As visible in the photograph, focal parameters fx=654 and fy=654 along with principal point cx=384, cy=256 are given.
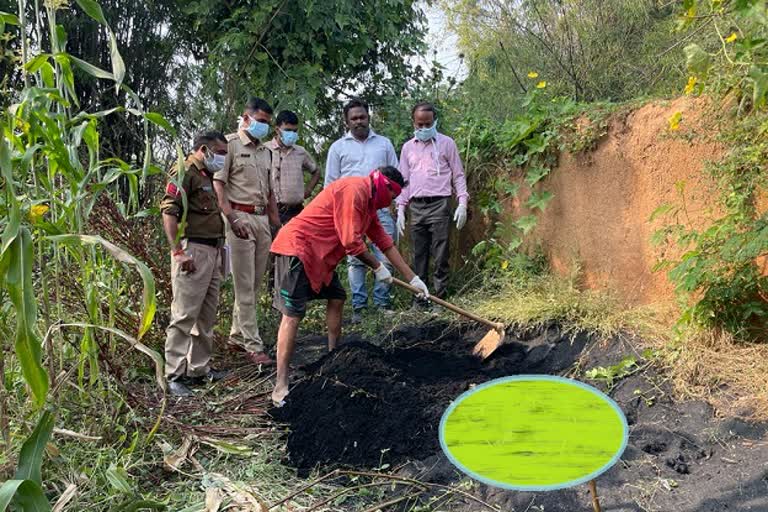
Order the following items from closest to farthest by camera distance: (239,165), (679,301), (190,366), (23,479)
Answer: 1. (23,479)
2. (679,301)
3. (190,366)
4. (239,165)

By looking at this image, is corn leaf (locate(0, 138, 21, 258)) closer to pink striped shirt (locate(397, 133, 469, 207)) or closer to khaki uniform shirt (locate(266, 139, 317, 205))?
khaki uniform shirt (locate(266, 139, 317, 205))

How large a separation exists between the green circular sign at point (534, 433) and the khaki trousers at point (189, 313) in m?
2.82

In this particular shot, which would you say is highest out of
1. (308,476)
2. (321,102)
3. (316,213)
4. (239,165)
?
(321,102)

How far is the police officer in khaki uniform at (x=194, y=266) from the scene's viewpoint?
3939 mm

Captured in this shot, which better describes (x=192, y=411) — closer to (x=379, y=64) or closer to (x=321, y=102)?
(x=321, y=102)

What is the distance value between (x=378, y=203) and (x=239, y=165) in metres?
1.18

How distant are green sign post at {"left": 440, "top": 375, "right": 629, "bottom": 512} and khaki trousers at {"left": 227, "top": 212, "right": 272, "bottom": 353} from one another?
3219mm

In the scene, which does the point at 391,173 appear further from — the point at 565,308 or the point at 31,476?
the point at 31,476

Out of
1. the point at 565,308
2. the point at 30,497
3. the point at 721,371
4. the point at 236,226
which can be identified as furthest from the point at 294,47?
Answer: the point at 30,497

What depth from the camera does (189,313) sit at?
159 inches

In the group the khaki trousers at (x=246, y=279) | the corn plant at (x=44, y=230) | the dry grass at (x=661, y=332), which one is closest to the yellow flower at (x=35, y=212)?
the corn plant at (x=44, y=230)

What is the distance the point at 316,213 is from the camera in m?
3.89

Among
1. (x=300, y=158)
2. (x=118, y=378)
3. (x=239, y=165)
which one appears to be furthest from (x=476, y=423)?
(x=300, y=158)

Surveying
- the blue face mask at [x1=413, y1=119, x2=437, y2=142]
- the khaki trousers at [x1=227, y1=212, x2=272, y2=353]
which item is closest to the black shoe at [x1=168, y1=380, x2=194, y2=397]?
the khaki trousers at [x1=227, y1=212, x2=272, y2=353]
